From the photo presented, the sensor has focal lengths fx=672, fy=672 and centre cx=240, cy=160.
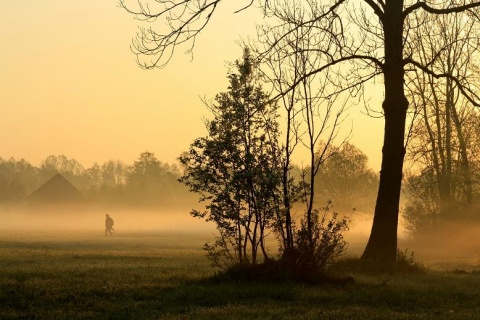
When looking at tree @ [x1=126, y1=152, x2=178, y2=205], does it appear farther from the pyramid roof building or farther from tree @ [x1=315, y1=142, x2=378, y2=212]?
tree @ [x1=315, y1=142, x2=378, y2=212]

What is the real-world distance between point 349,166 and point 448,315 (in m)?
71.6

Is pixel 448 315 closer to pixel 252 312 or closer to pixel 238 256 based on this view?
pixel 252 312

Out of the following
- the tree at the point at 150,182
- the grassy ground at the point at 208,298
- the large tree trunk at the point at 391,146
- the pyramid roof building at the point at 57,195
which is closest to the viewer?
the grassy ground at the point at 208,298

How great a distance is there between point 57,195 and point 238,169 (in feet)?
316

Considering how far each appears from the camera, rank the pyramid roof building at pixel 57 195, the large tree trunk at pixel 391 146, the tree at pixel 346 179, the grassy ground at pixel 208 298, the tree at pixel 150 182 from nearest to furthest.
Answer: the grassy ground at pixel 208 298 → the large tree trunk at pixel 391 146 → the tree at pixel 346 179 → the pyramid roof building at pixel 57 195 → the tree at pixel 150 182

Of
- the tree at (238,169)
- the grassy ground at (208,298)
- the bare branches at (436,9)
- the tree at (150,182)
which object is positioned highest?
the tree at (150,182)

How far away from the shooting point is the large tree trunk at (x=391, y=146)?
19.4 meters

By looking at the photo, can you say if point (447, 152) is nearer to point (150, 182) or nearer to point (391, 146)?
point (391, 146)

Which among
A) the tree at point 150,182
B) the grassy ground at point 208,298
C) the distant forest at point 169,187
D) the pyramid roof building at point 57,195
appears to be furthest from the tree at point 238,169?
the tree at point 150,182

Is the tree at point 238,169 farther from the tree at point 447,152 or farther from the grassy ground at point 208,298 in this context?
the tree at point 447,152

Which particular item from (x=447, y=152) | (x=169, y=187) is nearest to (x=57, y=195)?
(x=169, y=187)

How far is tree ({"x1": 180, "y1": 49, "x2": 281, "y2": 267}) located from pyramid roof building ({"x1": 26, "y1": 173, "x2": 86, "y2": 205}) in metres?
94.4

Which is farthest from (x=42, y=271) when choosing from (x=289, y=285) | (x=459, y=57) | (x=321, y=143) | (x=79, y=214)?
(x=79, y=214)

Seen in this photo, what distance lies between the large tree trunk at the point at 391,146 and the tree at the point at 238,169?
546 centimetres
